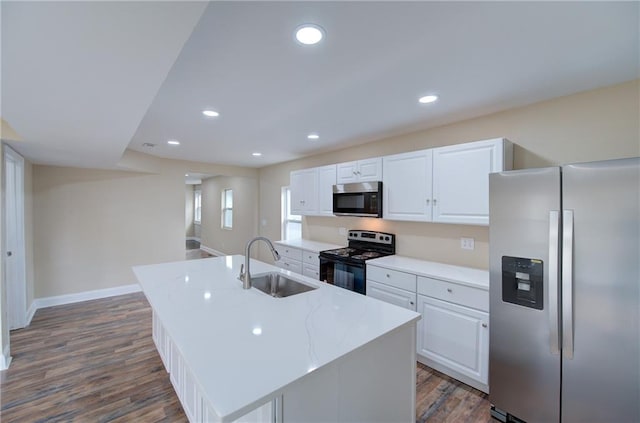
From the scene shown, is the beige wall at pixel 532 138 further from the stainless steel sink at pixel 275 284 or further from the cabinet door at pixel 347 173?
the stainless steel sink at pixel 275 284

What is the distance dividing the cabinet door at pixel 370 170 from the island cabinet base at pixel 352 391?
6.54ft

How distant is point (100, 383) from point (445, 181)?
355 centimetres

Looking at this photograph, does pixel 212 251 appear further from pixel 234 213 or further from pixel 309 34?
pixel 309 34

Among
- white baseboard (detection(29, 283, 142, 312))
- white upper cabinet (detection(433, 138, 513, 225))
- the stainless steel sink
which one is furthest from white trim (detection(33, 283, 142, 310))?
white upper cabinet (detection(433, 138, 513, 225))

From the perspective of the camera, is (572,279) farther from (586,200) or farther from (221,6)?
(221,6)

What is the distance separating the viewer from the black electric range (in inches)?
118

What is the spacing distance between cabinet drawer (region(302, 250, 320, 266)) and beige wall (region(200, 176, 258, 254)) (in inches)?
102

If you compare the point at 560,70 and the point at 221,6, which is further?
the point at 560,70

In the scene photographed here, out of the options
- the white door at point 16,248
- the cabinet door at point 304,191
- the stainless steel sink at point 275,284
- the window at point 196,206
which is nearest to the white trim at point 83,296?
the white door at point 16,248

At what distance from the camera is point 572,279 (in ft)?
5.19

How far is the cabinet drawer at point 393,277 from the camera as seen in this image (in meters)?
2.52

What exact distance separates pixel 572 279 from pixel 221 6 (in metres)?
2.38

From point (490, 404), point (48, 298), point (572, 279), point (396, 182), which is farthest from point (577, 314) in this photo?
point (48, 298)

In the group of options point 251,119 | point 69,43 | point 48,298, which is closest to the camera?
point 69,43
